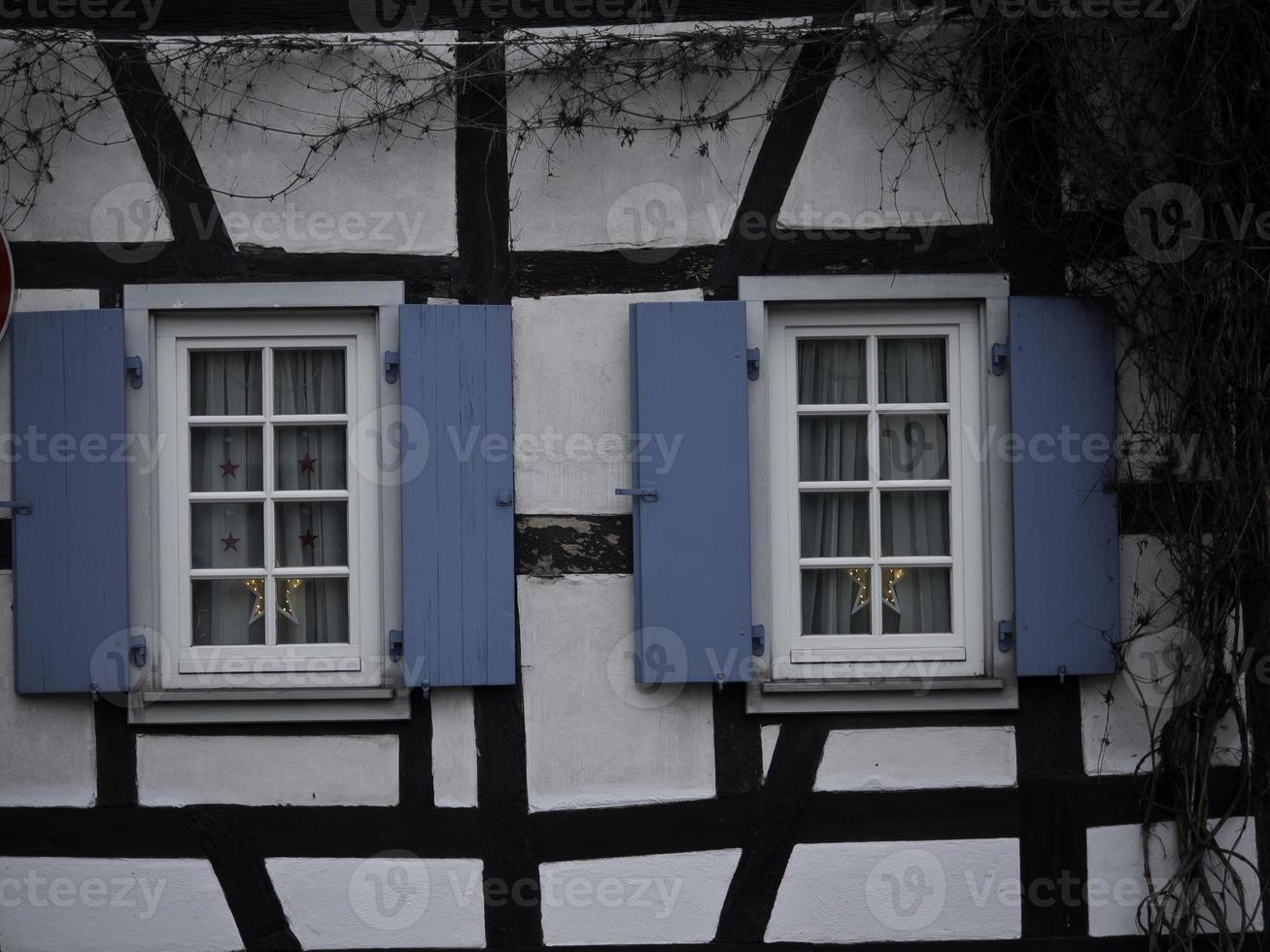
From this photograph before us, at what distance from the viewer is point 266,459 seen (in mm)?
4109

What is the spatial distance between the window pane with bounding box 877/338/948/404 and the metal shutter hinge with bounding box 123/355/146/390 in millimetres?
2348

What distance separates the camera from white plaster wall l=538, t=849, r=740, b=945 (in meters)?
4.02

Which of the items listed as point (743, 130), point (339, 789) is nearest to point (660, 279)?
point (743, 130)

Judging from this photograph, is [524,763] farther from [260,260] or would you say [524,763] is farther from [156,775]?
[260,260]

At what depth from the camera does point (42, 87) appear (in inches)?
159

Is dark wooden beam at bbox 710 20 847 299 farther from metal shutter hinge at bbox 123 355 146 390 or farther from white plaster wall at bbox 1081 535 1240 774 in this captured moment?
metal shutter hinge at bbox 123 355 146 390

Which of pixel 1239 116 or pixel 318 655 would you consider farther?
pixel 318 655

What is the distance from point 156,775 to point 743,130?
2.75 meters

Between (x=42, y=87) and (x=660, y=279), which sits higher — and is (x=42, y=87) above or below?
above

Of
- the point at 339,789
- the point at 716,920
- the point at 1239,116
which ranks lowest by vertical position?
the point at 716,920

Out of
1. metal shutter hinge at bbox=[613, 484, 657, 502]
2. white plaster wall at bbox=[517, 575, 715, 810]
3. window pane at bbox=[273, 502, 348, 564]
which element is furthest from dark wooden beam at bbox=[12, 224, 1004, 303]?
white plaster wall at bbox=[517, 575, 715, 810]
